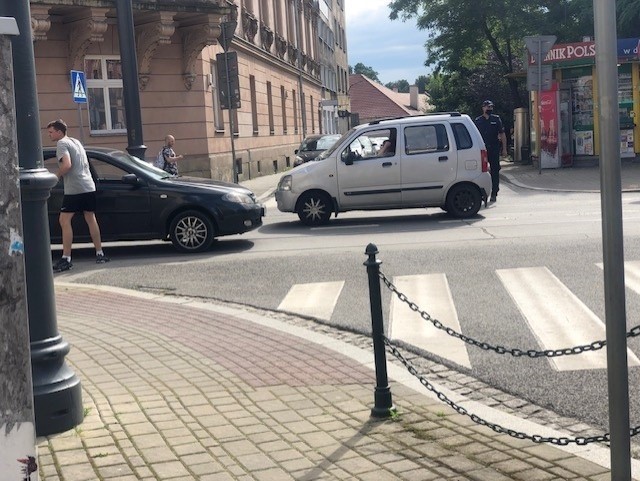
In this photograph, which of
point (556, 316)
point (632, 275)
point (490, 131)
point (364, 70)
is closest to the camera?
point (556, 316)

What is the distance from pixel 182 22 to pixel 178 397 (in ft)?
73.7

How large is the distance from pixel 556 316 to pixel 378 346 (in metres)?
3.21

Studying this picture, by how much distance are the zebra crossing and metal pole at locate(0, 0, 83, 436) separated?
9.47 ft

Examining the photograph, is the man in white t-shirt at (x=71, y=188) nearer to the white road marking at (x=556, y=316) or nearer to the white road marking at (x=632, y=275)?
the white road marking at (x=556, y=316)

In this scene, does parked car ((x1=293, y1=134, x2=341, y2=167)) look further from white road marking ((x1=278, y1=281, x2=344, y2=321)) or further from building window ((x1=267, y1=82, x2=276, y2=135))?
white road marking ((x1=278, y1=281, x2=344, y2=321))

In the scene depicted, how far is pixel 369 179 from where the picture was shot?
1644 cm

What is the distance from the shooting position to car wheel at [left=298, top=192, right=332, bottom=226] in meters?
16.6

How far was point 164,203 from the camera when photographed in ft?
45.1

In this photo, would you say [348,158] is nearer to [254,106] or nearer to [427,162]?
[427,162]

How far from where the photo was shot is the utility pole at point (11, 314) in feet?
9.45

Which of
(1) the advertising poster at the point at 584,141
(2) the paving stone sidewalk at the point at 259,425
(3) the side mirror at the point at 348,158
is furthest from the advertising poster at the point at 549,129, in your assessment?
(2) the paving stone sidewalk at the point at 259,425

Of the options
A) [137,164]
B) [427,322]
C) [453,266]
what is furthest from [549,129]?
[427,322]

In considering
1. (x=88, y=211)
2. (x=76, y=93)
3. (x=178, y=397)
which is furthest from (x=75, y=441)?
(x=76, y=93)

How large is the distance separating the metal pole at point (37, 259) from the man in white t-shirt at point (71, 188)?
7272mm
